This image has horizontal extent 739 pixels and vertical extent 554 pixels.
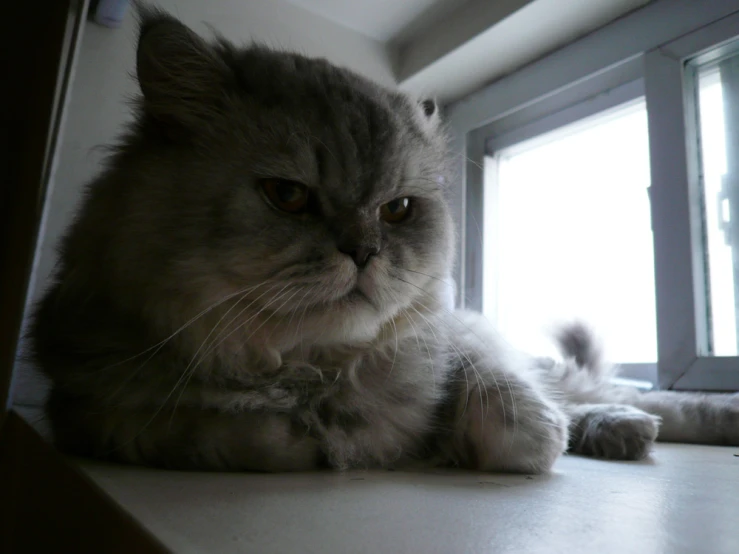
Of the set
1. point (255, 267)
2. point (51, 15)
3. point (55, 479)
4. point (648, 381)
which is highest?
point (51, 15)

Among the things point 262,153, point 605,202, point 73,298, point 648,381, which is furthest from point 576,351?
point 73,298

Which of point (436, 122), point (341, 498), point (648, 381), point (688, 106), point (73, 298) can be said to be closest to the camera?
point (341, 498)

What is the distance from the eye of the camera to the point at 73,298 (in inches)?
47.3

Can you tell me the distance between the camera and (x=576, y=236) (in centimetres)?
257

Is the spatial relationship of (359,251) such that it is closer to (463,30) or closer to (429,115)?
(429,115)

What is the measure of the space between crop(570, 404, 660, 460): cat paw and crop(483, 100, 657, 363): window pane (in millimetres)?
866

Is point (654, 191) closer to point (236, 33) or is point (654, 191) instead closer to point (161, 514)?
point (236, 33)

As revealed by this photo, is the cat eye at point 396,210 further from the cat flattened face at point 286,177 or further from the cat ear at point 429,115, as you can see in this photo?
the cat ear at point 429,115

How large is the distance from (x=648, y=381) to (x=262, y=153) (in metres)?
1.90

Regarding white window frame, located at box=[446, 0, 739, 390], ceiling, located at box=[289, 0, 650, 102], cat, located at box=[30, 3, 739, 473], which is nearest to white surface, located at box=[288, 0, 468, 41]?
ceiling, located at box=[289, 0, 650, 102]

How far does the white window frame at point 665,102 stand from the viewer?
207cm

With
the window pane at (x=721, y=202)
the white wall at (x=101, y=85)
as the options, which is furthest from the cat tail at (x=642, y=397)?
the white wall at (x=101, y=85)

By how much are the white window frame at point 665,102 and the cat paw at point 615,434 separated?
73 cm

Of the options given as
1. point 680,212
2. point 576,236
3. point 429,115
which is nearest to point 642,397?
point 680,212
